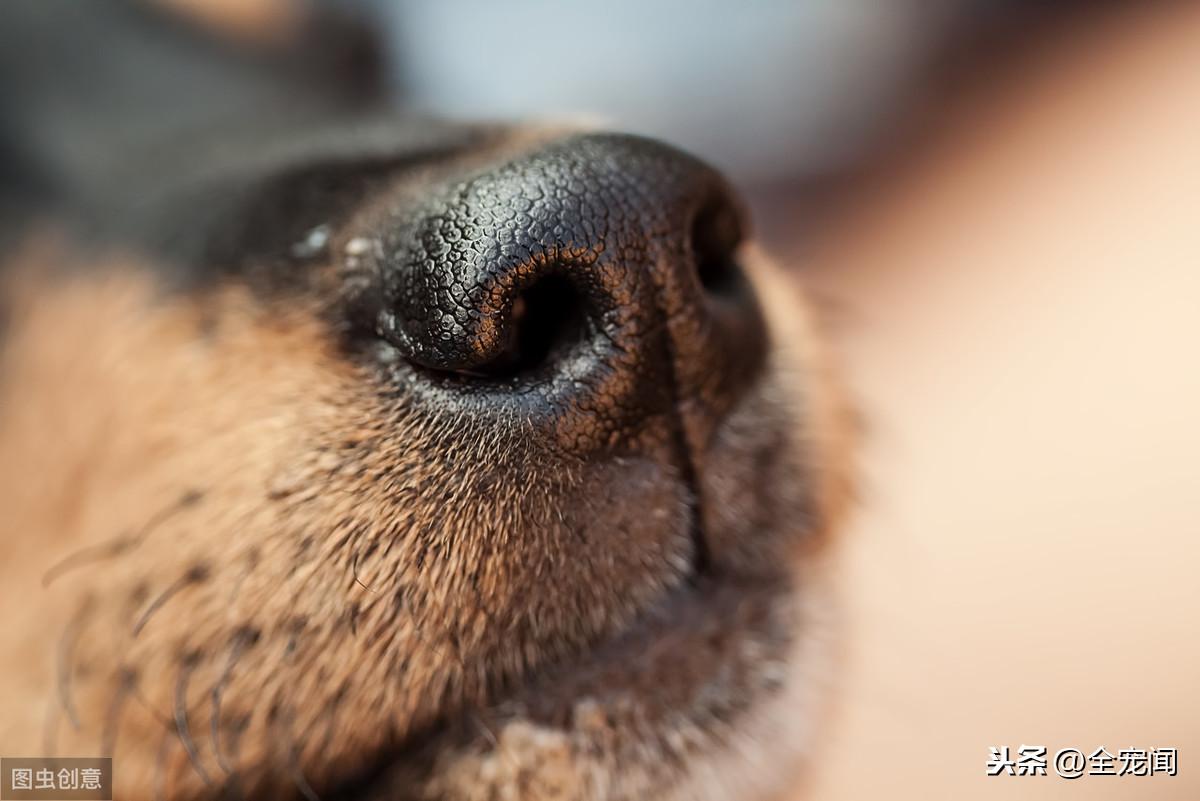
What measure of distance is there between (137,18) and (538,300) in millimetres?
1666

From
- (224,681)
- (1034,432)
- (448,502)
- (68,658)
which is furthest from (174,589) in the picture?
(1034,432)

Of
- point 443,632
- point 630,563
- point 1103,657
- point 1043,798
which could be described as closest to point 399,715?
point 443,632

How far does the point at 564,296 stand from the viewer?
1044 millimetres

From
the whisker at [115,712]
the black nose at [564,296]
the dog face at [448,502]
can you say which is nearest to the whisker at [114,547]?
the dog face at [448,502]

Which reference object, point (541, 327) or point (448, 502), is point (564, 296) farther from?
point (448, 502)

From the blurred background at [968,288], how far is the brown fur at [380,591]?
1.07 ft

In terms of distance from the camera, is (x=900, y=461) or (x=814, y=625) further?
(x=900, y=461)

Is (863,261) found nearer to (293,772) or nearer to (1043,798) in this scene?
(1043,798)

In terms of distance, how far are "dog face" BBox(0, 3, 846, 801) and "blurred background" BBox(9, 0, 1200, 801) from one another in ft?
1.22

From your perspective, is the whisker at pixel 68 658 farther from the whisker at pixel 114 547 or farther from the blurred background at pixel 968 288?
→ the blurred background at pixel 968 288

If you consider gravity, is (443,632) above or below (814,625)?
above

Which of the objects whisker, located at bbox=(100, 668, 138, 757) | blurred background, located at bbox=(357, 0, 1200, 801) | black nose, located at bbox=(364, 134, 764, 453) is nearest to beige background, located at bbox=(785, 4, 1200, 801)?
blurred background, located at bbox=(357, 0, 1200, 801)

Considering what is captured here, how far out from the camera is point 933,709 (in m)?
2.06

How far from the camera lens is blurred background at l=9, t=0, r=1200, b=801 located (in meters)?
1.89
